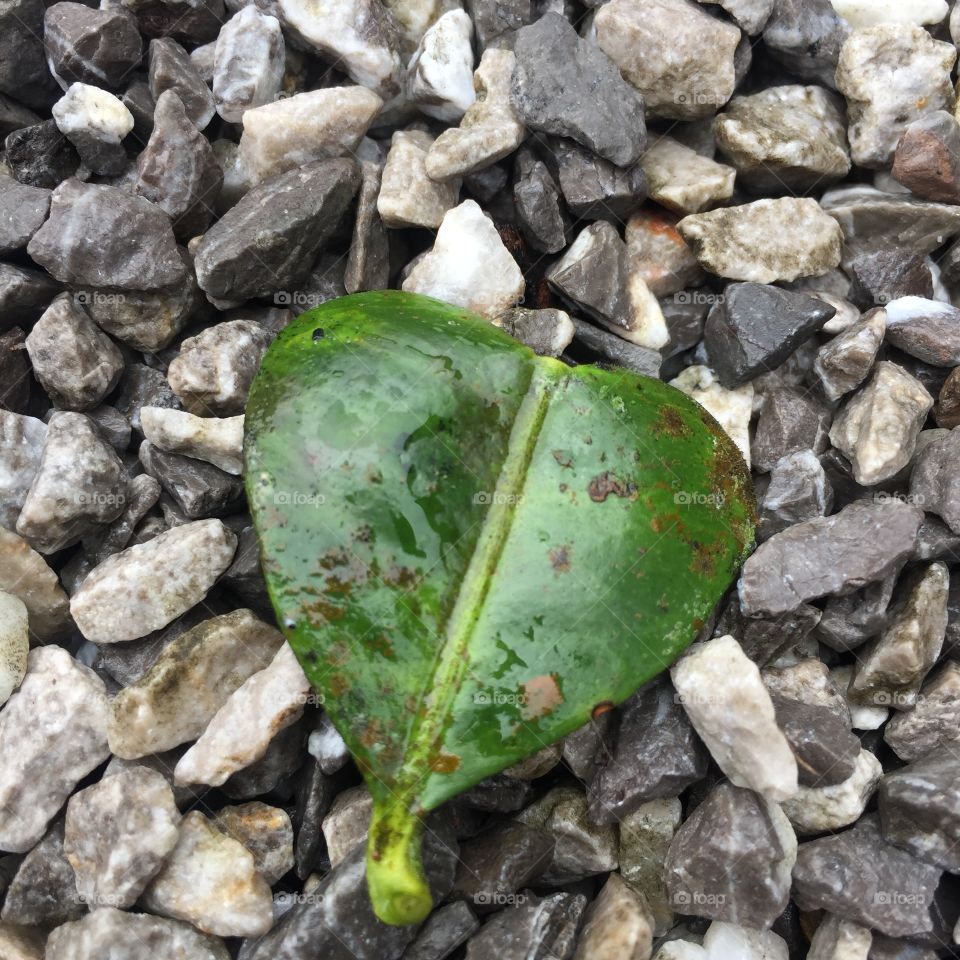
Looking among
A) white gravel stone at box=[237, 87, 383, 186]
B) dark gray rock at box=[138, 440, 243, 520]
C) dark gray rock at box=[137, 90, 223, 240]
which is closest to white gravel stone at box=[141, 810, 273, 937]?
dark gray rock at box=[138, 440, 243, 520]

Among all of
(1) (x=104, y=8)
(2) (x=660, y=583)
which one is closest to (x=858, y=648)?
(2) (x=660, y=583)

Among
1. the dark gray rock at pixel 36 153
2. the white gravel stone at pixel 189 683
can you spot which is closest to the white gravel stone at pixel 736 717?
the white gravel stone at pixel 189 683

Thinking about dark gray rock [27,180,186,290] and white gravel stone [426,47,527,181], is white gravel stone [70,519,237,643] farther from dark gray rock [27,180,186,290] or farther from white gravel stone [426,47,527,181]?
white gravel stone [426,47,527,181]

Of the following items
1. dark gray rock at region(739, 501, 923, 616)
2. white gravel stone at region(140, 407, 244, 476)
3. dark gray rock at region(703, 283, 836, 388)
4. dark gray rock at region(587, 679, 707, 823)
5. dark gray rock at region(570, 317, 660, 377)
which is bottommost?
dark gray rock at region(587, 679, 707, 823)

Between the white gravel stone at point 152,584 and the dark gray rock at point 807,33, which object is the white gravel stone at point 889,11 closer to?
the dark gray rock at point 807,33

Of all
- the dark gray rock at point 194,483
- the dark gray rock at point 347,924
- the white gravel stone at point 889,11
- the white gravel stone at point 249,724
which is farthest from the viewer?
the white gravel stone at point 889,11

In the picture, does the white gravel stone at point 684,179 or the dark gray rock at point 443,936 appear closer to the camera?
the dark gray rock at point 443,936

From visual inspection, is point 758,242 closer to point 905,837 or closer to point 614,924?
point 905,837
